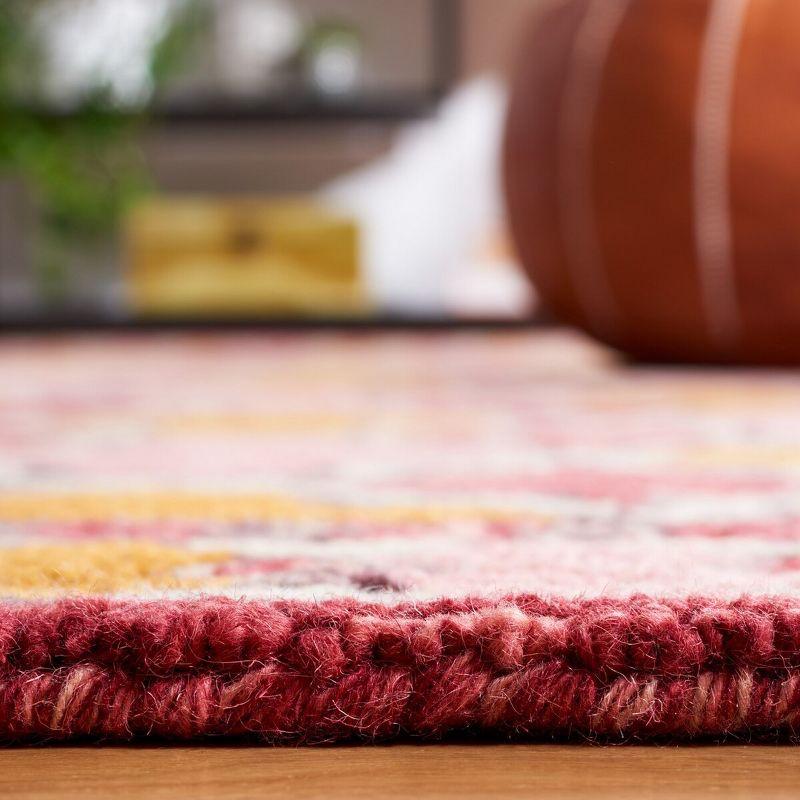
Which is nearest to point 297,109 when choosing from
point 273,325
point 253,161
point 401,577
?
point 253,161

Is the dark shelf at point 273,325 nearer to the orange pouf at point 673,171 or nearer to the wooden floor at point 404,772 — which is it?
the orange pouf at point 673,171

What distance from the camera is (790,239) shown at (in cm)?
74

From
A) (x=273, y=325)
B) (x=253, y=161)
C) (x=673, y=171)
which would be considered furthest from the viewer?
(x=253, y=161)

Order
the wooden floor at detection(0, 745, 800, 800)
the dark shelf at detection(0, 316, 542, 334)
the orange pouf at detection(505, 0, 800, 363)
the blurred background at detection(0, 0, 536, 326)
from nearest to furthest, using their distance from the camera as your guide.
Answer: the wooden floor at detection(0, 745, 800, 800), the orange pouf at detection(505, 0, 800, 363), the dark shelf at detection(0, 316, 542, 334), the blurred background at detection(0, 0, 536, 326)

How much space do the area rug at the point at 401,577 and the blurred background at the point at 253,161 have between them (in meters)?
1.11

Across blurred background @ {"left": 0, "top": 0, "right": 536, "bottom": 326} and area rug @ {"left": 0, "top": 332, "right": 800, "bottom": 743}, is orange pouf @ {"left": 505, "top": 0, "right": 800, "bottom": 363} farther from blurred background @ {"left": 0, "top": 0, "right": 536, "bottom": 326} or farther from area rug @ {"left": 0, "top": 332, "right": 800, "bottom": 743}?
blurred background @ {"left": 0, "top": 0, "right": 536, "bottom": 326}

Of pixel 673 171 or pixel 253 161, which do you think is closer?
pixel 673 171

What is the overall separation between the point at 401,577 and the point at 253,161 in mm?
1930

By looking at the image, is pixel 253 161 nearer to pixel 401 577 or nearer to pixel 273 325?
pixel 273 325

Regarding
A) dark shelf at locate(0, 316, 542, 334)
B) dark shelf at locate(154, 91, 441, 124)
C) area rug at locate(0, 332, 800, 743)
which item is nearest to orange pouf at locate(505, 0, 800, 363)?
area rug at locate(0, 332, 800, 743)

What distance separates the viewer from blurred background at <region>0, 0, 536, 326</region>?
5.85ft

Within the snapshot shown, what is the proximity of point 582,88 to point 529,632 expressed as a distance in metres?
0.66

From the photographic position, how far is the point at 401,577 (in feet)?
0.92

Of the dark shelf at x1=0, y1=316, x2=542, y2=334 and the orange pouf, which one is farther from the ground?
the orange pouf
